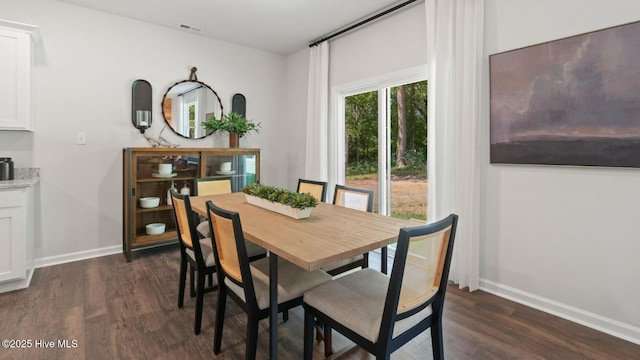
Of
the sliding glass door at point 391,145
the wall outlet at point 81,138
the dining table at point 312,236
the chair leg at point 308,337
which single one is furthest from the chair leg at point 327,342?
the wall outlet at point 81,138

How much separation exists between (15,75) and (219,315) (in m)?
2.77

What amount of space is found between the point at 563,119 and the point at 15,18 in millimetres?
4689

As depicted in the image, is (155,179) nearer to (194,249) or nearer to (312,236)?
(194,249)

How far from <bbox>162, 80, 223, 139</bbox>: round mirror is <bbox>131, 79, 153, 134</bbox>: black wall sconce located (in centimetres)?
20

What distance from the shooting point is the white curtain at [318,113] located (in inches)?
162

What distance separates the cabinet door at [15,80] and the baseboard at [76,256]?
1.33 meters

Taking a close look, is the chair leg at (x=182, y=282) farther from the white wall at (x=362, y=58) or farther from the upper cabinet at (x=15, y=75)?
the white wall at (x=362, y=58)

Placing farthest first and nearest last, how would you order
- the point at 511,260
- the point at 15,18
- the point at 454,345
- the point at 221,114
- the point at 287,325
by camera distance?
1. the point at 221,114
2. the point at 15,18
3. the point at 511,260
4. the point at 287,325
5. the point at 454,345

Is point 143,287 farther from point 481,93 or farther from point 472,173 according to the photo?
point 481,93

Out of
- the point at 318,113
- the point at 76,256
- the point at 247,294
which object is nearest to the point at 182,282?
the point at 247,294

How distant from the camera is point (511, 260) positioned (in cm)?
253

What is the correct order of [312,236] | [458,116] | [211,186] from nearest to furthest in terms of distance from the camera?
[312,236] < [458,116] < [211,186]

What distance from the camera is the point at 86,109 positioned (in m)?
3.36

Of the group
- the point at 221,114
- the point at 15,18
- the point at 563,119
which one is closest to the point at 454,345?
the point at 563,119
